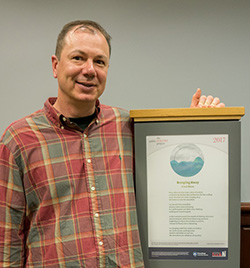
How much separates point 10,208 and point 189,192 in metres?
0.61

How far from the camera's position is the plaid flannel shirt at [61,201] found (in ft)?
3.35

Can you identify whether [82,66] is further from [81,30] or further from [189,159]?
[189,159]

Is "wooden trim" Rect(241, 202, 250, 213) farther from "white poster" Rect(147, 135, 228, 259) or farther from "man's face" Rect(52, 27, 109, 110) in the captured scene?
"man's face" Rect(52, 27, 109, 110)

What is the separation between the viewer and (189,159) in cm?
104

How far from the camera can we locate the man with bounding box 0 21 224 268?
1.02 meters

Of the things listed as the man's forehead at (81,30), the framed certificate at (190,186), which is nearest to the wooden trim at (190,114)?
the framed certificate at (190,186)

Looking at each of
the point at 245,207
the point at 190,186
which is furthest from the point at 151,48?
the point at 245,207

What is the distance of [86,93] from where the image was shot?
103 centimetres

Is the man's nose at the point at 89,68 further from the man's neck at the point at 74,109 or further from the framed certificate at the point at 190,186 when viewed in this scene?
the framed certificate at the point at 190,186

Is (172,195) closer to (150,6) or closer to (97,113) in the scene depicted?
(97,113)

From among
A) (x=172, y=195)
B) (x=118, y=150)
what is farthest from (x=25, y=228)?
(x=172, y=195)

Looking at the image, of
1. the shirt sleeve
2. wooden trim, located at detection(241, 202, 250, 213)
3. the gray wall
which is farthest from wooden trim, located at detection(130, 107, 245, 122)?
wooden trim, located at detection(241, 202, 250, 213)

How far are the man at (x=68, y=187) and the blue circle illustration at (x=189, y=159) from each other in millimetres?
197

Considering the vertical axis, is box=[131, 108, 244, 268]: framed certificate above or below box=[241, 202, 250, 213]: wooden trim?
above
